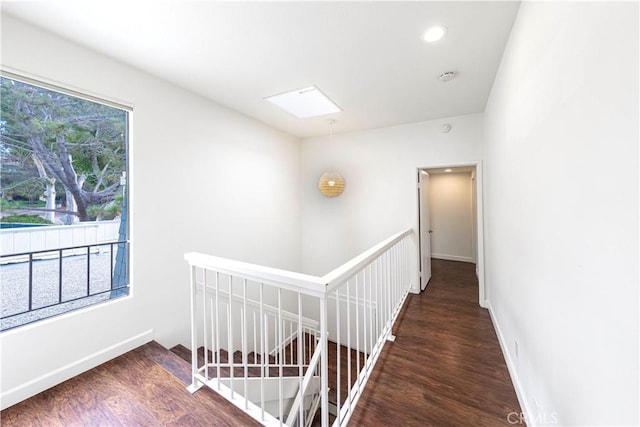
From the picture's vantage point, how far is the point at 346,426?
1.45 metres

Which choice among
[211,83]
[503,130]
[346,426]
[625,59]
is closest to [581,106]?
[625,59]

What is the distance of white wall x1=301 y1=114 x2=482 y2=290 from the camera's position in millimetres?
3396

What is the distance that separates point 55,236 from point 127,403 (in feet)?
4.38

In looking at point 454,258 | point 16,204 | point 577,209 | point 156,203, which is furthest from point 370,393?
point 454,258

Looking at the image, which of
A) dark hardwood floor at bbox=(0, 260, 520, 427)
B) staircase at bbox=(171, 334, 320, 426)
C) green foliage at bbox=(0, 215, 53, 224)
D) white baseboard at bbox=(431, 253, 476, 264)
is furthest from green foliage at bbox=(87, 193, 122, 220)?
white baseboard at bbox=(431, 253, 476, 264)

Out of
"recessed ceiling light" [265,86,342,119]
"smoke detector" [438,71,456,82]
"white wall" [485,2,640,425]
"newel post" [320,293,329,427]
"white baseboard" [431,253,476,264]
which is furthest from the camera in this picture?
"white baseboard" [431,253,476,264]

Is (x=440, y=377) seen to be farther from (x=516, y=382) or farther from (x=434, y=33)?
(x=434, y=33)

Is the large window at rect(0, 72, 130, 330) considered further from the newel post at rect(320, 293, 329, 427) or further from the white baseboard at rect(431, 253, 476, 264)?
the white baseboard at rect(431, 253, 476, 264)

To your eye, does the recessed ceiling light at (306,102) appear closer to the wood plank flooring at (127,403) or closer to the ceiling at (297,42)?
the ceiling at (297,42)

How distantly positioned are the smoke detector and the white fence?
126 inches

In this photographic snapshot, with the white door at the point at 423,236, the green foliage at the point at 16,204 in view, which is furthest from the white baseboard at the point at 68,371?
the white door at the point at 423,236

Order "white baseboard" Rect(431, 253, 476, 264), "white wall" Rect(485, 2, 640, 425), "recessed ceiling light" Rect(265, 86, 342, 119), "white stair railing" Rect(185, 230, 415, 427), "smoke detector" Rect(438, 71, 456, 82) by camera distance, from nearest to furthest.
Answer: "white wall" Rect(485, 2, 640, 425) < "white stair railing" Rect(185, 230, 415, 427) < "smoke detector" Rect(438, 71, 456, 82) < "recessed ceiling light" Rect(265, 86, 342, 119) < "white baseboard" Rect(431, 253, 476, 264)

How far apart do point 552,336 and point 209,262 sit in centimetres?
182

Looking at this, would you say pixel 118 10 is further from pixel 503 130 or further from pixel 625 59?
pixel 503 130
